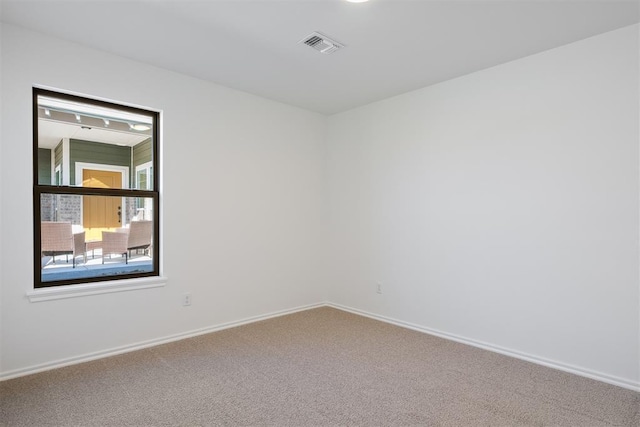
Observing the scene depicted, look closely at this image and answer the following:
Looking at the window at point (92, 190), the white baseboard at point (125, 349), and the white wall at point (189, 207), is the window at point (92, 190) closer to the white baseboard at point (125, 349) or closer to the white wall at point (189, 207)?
the white wall at point (189, 207)

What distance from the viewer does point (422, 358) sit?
3164 millimetres

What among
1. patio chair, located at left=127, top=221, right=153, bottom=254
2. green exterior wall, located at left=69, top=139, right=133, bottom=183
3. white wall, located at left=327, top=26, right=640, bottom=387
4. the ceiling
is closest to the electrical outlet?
patio chair, located at left=127, top=221, right=153, bottom=254

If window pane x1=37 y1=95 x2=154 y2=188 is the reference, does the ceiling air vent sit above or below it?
above

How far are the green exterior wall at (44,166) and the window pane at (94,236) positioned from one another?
0.41 ft

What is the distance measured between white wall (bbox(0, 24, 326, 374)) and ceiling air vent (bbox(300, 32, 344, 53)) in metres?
1.39

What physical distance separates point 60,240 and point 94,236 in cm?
27

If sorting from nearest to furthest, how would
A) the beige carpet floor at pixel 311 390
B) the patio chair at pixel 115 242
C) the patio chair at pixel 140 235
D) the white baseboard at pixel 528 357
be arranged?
1. the beige carpet floor at pixel 311 390
2. the white baseboard at pixel 528 357
3. the patio chair at pixel 115 242
4. the patio chair at pixel 140 235

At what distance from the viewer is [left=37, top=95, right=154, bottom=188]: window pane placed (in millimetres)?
2984

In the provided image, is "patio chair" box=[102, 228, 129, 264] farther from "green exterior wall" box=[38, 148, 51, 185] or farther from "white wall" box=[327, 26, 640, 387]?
"white wall" box=[327, 26, 640, 387]

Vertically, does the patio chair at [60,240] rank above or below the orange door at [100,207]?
below

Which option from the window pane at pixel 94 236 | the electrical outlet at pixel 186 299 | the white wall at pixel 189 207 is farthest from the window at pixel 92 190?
the electrical outlet at pixel 186 299

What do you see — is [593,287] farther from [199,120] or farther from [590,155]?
[199,120]

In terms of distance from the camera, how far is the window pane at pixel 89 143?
2.98m

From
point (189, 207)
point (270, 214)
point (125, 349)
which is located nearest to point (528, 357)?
point (270, 214)
